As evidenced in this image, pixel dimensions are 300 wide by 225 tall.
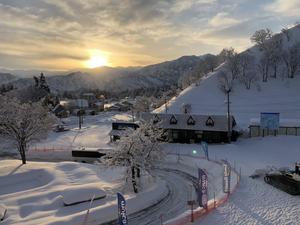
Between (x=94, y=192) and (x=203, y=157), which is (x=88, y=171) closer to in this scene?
(x=94, y=192)

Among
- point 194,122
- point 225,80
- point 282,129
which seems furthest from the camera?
point 225,80

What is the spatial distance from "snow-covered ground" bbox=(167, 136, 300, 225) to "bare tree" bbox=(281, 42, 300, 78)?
53096mm

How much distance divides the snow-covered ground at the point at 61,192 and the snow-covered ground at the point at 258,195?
26.9 ft

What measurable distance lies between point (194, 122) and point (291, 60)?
54.3 meters

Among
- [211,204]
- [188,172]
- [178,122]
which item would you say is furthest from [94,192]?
[178,122]

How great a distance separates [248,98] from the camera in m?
88.4

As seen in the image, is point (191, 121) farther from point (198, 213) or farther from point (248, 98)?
point (248, 98)

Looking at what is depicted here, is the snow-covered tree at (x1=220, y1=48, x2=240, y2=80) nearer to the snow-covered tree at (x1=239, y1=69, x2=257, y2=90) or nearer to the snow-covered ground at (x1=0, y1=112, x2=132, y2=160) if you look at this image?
the snow-covered tree at (x1=239, y1=69, x2=257, y2=90)

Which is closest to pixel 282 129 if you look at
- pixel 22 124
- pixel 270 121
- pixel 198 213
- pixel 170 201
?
pixel 270 121

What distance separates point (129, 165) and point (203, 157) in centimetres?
1677

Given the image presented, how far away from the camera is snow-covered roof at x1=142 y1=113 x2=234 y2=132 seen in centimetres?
5566

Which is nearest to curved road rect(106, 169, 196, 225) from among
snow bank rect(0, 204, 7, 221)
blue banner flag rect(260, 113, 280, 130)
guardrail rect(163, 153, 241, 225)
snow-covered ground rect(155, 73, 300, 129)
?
guardrail rect(163, 153, 241, 225)

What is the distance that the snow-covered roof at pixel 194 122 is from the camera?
183 feet

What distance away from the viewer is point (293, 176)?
1148 inches
